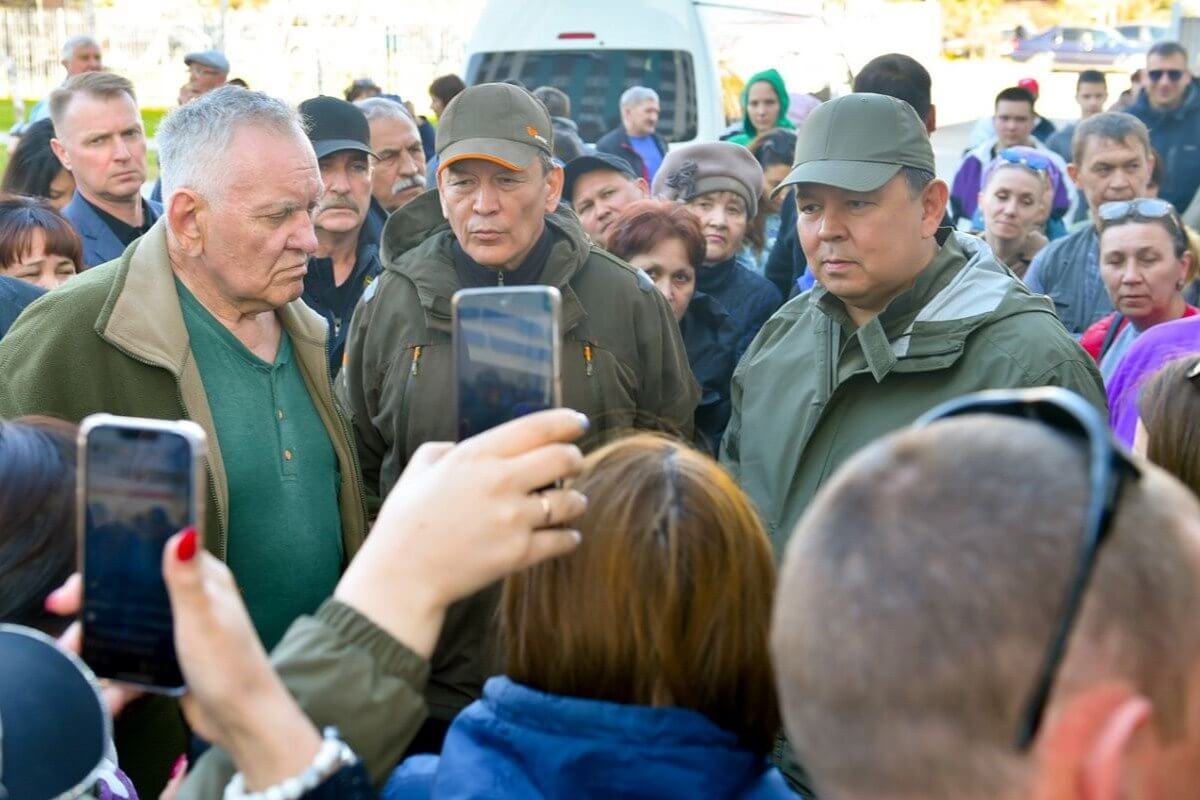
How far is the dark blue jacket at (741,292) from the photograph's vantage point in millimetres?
5555

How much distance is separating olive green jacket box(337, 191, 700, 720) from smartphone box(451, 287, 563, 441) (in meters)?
1.77

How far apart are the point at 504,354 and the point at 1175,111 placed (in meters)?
10.7

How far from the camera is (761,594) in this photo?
1871 millimetres

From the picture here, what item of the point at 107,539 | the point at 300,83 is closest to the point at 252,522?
the point at 107,539

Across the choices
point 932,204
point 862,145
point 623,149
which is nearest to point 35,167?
point 623,149

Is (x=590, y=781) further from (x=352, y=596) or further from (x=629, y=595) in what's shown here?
(x=352, y=596)

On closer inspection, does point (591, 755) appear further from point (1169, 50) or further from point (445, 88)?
point (1169, 50)

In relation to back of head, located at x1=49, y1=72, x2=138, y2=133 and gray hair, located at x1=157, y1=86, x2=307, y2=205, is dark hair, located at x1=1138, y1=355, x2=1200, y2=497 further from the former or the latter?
back of head, located at x1=49, y1=72, x2=138, y2=133

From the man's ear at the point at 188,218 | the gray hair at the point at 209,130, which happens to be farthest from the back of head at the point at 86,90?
the man's ear at the point at 188,218

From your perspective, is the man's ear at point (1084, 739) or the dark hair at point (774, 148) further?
the dark hair at point (774, 148)

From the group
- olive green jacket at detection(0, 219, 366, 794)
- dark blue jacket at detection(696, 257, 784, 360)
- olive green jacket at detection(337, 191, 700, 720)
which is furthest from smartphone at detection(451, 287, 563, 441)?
dark blue jacket at detection(696, 257, 784, 360)

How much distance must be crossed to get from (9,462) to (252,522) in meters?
1.17

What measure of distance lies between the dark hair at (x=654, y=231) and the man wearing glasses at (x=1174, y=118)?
6.97 m

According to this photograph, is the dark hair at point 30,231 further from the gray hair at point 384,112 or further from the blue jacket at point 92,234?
the gray hair at point 384,112
